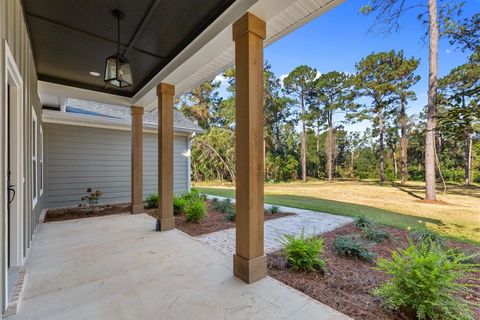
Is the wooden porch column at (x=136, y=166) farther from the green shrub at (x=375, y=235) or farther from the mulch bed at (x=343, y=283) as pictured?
the green shrub at (x=375, y=235)

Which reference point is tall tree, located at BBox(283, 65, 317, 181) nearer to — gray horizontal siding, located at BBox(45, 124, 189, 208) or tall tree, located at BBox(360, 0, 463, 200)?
tall tree, located at BBox(360, 0, 463, 200)

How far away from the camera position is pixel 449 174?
→ 2012 cm

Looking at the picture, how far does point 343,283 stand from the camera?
253cm

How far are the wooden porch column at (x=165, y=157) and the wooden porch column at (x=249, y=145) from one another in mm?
2314

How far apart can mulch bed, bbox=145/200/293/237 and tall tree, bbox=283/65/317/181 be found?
612 inches

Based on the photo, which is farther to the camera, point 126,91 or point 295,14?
point 126,91

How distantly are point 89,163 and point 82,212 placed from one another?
1.75m

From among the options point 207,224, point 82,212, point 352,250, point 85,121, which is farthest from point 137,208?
point 352,250

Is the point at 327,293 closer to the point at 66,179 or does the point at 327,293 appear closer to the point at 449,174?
the point at 66,179

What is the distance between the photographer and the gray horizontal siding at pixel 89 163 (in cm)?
671

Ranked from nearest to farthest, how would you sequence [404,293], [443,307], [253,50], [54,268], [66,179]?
[443,307] < [404,293] < [253,50] < [54,268] < [66,179]

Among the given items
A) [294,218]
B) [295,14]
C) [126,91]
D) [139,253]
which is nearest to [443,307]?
[295,14]

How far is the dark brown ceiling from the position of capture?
271 cm

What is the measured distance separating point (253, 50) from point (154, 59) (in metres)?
A: 2.30
